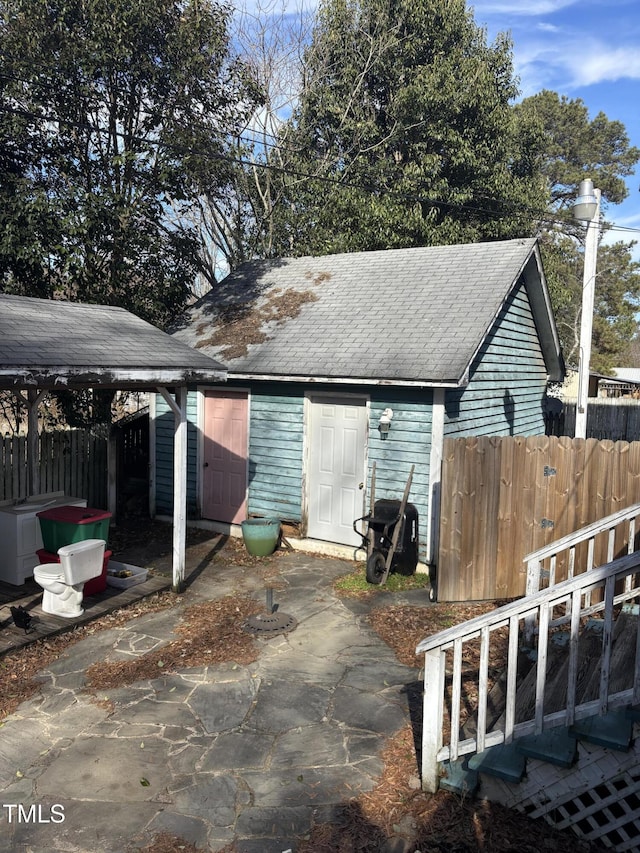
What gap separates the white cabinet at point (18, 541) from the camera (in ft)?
26.8

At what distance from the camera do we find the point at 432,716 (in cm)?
409

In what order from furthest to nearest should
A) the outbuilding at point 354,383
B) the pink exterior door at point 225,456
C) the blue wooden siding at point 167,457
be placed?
the blue wooden siding at point 167,457 → the pink exterior door at point 225,456 → the outbuilding at point 354,383

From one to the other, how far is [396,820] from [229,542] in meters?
7.27

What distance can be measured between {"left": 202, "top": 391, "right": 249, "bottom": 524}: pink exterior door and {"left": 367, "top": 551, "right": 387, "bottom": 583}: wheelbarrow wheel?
3237mm

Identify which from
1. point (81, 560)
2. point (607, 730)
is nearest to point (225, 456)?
point (81, 560)

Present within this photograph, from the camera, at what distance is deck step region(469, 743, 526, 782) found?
3.87 meters

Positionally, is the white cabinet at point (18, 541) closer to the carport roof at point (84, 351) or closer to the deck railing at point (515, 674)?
the carport roof at point (84, 351)

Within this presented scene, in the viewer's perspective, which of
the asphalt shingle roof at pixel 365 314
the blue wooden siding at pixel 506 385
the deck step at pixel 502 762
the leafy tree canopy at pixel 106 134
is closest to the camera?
the deck step at pixel 502 762

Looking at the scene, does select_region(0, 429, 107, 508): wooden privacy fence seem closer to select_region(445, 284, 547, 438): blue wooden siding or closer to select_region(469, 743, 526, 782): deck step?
select_region(445, 284, 547, 438): blue wooden siding

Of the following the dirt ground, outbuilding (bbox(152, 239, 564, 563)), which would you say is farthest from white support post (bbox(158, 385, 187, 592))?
outbuilding (bbox(152, 239, 564, 563))

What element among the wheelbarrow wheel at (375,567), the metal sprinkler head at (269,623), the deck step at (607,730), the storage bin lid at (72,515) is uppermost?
the storage bin lid at (72,515)

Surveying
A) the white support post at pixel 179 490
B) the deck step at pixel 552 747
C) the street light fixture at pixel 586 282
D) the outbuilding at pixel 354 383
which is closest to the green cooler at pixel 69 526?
the white support post at pixel 179 490

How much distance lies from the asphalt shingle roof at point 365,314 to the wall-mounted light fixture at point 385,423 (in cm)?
60

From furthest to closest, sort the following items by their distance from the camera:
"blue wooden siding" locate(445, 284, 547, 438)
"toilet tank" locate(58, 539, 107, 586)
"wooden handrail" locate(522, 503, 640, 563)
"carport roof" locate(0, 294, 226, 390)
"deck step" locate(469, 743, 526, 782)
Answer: "blue wooden siding" locate(445, 284, 547, 438) → "toilet tank" locate(58, 539, 107, 586) → "carport roof" locate(0, 294, 226, 390) → "wooden handrail" locate(522, 503, 640, 563) → "deck step" locate(469, 743, 526, 782)
